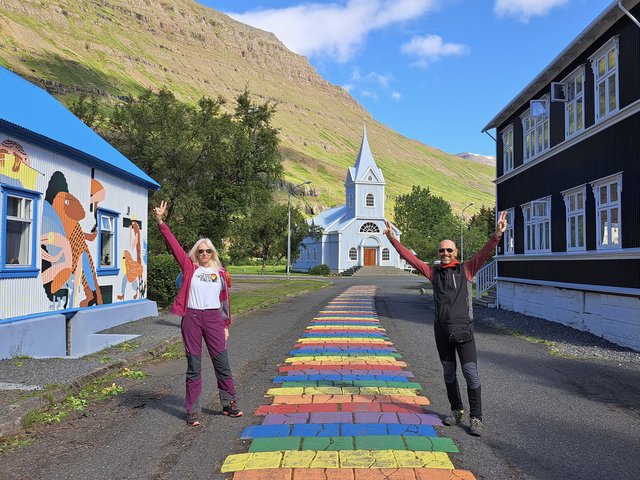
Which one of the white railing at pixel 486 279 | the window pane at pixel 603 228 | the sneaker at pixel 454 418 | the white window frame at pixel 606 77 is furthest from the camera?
the white railing at pixel 486 279

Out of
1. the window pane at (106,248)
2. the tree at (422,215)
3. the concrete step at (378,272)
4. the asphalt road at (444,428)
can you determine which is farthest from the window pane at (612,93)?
the tree at (422,215)

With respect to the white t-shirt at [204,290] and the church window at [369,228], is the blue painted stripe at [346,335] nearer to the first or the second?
the white t-shirt at [204,290]

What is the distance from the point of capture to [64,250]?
10789mm

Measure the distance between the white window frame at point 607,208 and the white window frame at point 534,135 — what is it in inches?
152

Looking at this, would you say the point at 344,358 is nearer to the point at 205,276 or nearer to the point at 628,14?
the point at 205,276

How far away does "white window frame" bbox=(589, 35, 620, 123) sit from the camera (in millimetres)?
12047

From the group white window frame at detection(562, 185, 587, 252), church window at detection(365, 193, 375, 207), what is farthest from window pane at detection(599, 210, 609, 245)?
church window at detection(365, 193, 375, 207)

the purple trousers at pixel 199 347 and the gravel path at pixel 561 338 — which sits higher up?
the purple trousers at pixel 199 347

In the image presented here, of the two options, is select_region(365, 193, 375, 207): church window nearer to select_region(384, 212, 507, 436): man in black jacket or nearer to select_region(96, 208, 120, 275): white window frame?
select_region(96, 208, 120, 275): white window frame

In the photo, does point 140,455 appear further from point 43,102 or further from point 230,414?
point 43,102

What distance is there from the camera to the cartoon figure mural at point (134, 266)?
47.1 feet

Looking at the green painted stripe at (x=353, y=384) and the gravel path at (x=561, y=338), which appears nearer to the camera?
the green painted stripe at (x=353, y=384)

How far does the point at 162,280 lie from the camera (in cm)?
1753

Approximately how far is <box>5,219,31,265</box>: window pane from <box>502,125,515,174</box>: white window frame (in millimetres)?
16723
